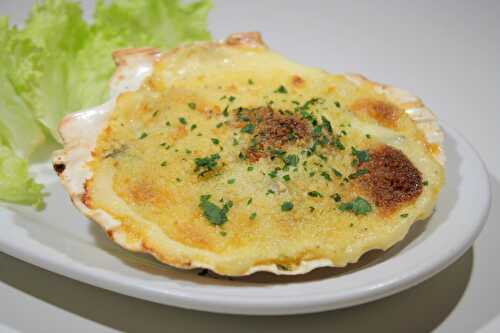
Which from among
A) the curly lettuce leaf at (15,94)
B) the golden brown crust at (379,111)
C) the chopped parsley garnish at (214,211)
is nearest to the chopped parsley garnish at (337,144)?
the golden brown crust at (379,111)

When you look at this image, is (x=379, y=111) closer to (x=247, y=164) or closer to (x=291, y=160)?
(x=291, y=160)

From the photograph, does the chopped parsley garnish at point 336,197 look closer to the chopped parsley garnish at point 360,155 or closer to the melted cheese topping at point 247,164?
the melted cheese topping at point 247,164

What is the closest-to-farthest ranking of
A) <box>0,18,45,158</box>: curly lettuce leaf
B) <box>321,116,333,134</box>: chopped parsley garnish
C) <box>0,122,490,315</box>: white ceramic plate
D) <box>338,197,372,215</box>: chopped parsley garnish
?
<box>0,122,490,315</box>: white ceramic plate → <box>338,197,372,215</box>: chopped parsley garnish → <box>321,116,333,134</box>: chopped parsley garnish → <box>0,18,45,158</box>: curly lettuce leaf

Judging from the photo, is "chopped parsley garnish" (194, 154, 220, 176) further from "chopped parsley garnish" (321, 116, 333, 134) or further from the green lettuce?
the green lettuce

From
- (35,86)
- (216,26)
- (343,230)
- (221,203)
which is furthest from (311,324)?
(216,26)

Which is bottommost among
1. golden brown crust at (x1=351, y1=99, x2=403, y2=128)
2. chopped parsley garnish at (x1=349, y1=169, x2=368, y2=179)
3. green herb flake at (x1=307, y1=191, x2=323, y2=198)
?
green herb flake at (x1=307, y1=191, x2=323, y2=198)

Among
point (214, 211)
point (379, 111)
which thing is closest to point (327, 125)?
point (379, 111)

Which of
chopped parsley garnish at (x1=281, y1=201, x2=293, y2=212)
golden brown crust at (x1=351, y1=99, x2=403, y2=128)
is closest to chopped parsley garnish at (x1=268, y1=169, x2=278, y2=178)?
chopped parsley garnish at (x1=281, y1=201, x2=293, y2=212)

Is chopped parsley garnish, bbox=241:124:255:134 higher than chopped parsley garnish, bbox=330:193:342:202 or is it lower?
higher
